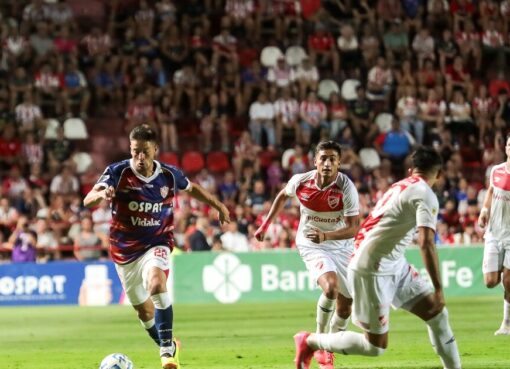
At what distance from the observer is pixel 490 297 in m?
23.4

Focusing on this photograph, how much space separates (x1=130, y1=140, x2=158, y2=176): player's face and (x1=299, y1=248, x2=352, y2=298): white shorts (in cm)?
193

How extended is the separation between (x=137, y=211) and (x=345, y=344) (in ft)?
9.37

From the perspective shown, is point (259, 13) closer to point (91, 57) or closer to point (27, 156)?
point (91, 57)

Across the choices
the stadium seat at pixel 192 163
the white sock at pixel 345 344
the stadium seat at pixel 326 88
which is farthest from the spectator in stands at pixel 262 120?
the white sock at pixel 345 344

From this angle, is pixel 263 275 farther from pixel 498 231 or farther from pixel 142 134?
pixel 142 134

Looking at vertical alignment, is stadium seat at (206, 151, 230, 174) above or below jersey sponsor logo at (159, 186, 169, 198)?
below

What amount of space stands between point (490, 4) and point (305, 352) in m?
23.7

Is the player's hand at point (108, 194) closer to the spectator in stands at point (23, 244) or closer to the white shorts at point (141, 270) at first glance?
the white shorts at point (141, 270)

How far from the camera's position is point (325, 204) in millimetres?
11820

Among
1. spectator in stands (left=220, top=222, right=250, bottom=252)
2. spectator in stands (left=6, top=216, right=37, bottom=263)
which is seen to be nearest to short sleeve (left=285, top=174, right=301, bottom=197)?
spectator in stands (left=220, top=222, right=250, bottom=252)

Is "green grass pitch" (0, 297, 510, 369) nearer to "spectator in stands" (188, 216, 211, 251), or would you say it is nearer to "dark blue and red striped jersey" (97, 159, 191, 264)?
"dark blue and red striped jersey" (97, 159, 191, 264)

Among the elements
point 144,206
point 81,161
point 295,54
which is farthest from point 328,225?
point 295,54

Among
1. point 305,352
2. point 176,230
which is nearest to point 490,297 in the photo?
point 176,230

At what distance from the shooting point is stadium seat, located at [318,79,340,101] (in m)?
29.7
